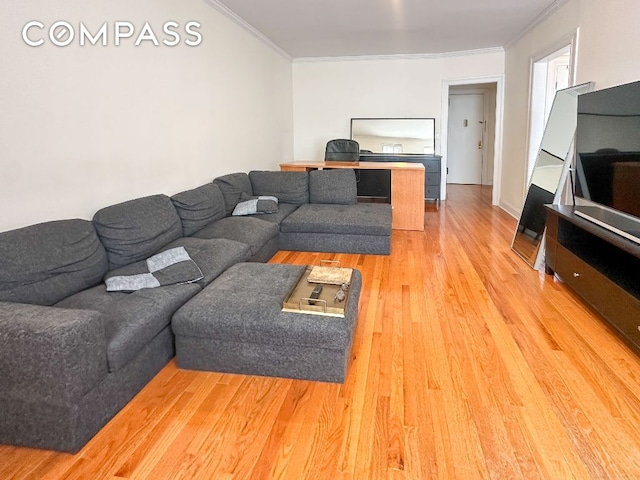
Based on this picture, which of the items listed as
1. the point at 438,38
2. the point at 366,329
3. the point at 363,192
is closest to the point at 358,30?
the point at 438,38

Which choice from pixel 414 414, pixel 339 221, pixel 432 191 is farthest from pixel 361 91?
pixel 414 414

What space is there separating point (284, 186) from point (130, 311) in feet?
10.1

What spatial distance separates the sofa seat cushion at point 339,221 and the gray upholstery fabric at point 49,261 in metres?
2.07

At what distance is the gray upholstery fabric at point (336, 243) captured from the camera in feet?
13.9

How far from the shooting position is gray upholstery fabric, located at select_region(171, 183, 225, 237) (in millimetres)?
3479

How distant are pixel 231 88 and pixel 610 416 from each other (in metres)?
4.54

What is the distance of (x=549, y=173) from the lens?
4.09 m

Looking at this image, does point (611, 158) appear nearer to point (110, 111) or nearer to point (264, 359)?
point (264, 359)

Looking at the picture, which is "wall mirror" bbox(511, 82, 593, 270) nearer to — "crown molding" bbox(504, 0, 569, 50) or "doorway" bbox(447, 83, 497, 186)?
"crown molding" bbox(504, 0, 569, 50)

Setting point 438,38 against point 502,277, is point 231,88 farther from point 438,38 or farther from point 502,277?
point 502,277

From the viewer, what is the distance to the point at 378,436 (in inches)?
68.6

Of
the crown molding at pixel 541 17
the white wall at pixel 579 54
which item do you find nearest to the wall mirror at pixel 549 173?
the white wall at pixel 579 54

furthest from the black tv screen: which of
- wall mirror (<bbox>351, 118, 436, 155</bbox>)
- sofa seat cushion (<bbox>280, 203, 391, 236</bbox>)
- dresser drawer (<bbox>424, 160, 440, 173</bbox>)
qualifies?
wall mirror (<bbox>351, 118, 436, 155</bbox>)

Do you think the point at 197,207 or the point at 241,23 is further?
the point at 241,23
